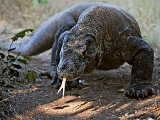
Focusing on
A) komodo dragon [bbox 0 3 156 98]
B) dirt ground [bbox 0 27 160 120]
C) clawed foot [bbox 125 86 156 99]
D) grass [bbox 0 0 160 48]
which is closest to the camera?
dirt ground [bbox 0 27 160 120]

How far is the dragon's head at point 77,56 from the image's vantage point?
3.46 meters

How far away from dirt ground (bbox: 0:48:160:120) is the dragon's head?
0.43 m

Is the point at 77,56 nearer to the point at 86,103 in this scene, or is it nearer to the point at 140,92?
the point at 86,103

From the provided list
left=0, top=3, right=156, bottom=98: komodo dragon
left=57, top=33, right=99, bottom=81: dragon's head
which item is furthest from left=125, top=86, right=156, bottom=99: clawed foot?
left=57, top=33, right=99, bottom=81: dragon's head

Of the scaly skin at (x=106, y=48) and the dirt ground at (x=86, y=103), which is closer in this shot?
the dirt ground at (x=86, y=103)

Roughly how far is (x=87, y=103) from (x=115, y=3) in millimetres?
4750

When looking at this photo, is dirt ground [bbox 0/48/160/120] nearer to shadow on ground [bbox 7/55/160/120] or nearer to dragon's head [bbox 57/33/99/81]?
shadow on ground [bbox 7/55/160/120]

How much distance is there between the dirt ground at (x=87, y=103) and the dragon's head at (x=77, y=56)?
1.40 feet

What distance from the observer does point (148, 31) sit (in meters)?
7.62

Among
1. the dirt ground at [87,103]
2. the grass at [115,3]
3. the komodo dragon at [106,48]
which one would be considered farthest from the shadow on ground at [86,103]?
the grass at [115,3]

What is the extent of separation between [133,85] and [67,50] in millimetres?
1029

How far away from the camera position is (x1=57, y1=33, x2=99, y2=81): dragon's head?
3463 millimetres

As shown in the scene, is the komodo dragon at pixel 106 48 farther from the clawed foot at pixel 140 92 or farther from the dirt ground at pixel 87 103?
the dirt ground at pixel 87 103

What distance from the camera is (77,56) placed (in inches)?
141
